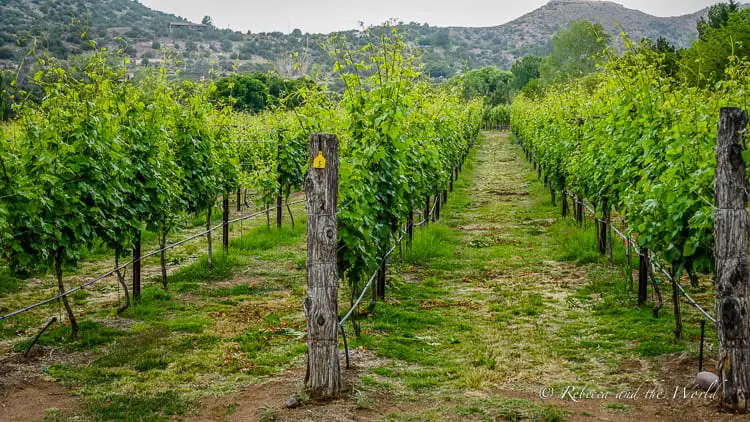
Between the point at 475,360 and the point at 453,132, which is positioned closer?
the point at 475,360

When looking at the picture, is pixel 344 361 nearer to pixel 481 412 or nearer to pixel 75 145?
pixel 481 412

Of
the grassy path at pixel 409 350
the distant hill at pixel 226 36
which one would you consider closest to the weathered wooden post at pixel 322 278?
the grassy path at pixel 409 350

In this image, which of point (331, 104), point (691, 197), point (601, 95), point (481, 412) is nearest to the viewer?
point (481, 412)

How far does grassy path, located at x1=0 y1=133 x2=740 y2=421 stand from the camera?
5.73m

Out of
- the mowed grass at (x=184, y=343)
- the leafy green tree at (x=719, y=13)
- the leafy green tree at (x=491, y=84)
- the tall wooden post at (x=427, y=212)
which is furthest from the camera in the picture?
the leafy green tree at (x=491, y=84)

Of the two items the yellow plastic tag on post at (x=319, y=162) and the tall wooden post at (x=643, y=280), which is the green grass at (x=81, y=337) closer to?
the yellow plastic tag on post at (x=319, y=162)

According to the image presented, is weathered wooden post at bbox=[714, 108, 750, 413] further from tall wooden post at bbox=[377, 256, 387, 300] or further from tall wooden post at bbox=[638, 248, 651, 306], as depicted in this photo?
tall wooden post at bbox=[377, 256, 387, 300]

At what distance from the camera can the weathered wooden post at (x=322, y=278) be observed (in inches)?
228

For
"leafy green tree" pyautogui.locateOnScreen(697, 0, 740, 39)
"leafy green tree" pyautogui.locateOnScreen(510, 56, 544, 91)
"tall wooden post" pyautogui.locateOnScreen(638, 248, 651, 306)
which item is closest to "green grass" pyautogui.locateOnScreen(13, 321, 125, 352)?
"tall wooden post" pyautogui.locateOnScreen(638, 248, 651, 306)

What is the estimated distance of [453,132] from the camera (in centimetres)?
1830

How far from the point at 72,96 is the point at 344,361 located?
15.6 feet

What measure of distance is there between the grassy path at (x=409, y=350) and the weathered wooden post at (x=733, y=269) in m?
0.31

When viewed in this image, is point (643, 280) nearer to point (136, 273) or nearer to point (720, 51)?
point (136, 273)

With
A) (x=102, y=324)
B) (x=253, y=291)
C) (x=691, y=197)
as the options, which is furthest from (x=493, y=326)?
(x=102, y=324)
